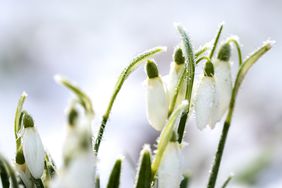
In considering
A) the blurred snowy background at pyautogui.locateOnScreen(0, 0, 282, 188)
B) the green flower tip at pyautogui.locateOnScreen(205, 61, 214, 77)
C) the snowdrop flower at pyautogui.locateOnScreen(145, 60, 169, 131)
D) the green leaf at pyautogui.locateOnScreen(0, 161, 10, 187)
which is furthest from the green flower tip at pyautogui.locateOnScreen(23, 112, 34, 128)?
the blurred snowy background at pyautogui.locateOnScreen(0, 0, 282, 188)

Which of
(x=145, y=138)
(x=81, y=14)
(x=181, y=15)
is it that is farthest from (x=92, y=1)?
(x=145, y=138)

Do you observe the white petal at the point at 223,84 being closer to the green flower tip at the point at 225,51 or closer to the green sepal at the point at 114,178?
the green flower tip at the point at 225,51

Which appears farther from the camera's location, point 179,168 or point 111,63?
point 111,63

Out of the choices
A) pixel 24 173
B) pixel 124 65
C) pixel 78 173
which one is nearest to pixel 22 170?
pixel 24 173

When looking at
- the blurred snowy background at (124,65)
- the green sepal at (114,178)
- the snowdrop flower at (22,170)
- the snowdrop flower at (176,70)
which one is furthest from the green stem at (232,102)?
the blurred snowy background at (124,65)

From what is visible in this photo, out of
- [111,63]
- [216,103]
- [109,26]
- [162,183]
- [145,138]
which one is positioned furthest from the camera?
[109,26]

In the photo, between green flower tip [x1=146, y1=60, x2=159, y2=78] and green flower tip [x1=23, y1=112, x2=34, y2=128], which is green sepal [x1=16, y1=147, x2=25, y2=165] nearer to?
green flower tip [x1=23, y1=112, x2=34, y2=128]

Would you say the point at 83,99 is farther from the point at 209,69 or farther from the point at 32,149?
the point at 209,69

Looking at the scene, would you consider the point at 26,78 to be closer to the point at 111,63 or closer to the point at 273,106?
the point at 111,63
